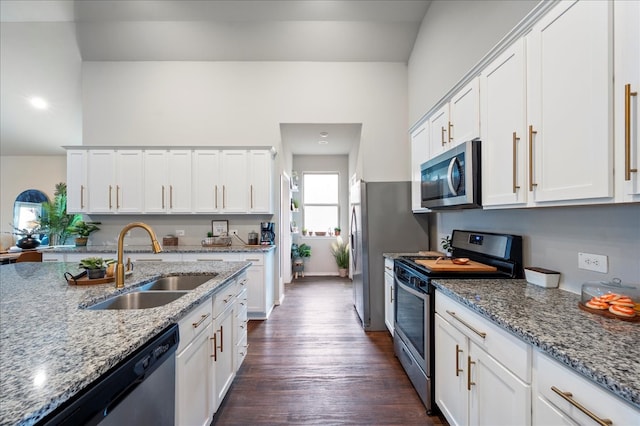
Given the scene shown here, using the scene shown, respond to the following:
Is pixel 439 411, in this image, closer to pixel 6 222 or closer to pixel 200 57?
pixel 200 57

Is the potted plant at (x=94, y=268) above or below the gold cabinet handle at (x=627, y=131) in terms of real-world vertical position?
below

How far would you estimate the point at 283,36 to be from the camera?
3.94 meters

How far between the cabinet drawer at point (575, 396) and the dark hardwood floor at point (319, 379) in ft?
3.82

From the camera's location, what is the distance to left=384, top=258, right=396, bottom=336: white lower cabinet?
2.91 m

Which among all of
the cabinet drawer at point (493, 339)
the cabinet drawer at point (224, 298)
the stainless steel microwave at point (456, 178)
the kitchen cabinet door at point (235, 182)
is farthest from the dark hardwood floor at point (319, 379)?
the kitchen cabinet door at point (235, 182)

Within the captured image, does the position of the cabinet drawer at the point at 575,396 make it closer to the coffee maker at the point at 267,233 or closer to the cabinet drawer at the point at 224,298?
the cabinet drawer at the point at 224,298

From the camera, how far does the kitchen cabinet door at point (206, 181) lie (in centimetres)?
402

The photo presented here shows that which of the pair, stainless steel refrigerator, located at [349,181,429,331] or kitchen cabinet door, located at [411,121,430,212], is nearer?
kitchen cabinet door, located at [411,121,430,212]

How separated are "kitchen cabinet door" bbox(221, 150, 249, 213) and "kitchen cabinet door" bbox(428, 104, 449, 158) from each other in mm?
2495

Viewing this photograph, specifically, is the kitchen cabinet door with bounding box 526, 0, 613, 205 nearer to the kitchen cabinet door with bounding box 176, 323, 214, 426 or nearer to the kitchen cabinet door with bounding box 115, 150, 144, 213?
the kitchen cabinet door with bounding box 176, 323, 214, 426

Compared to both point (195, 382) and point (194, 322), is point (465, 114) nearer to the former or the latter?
point (194, 322)

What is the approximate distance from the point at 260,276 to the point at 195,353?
2203 millimetres

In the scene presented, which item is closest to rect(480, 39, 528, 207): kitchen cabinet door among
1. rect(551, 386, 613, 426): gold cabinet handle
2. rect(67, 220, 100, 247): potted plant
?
rect(551, 386, 613, 426): gold cabinet handle

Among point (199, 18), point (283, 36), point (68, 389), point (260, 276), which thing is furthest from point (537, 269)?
point (199, 18)
